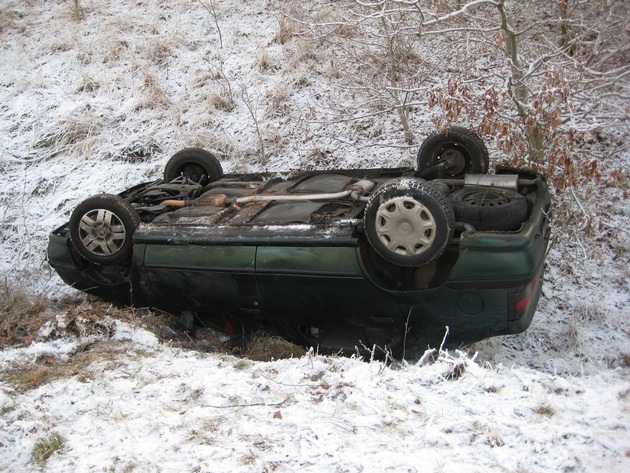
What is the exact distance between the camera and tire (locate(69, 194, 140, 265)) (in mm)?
5094

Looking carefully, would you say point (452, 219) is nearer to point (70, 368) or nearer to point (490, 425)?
point (490, 425)

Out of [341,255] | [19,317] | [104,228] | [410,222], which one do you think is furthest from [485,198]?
[19,317]

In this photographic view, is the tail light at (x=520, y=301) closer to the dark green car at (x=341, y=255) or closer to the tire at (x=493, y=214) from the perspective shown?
the dark green car at (x=341, y=255)

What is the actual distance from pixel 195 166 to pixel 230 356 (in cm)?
313

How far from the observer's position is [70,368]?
3959 millimetres

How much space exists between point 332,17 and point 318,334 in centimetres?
634

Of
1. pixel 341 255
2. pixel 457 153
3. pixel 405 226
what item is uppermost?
pixel 457 153

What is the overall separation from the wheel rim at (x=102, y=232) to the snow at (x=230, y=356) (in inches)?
30.9

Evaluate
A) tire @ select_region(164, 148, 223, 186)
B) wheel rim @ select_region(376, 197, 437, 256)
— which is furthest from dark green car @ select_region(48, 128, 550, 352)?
tire @ select_region(164, 148, 223, 186)

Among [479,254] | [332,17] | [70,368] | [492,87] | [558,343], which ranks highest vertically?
[332,17]

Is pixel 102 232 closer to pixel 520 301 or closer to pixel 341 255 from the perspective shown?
pixel 341 255

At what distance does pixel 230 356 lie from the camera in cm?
424

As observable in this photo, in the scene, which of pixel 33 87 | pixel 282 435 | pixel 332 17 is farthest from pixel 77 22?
pixel 282 435

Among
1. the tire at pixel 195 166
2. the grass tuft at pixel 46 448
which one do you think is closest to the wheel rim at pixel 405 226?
the grass tuft at pixel 46 448
